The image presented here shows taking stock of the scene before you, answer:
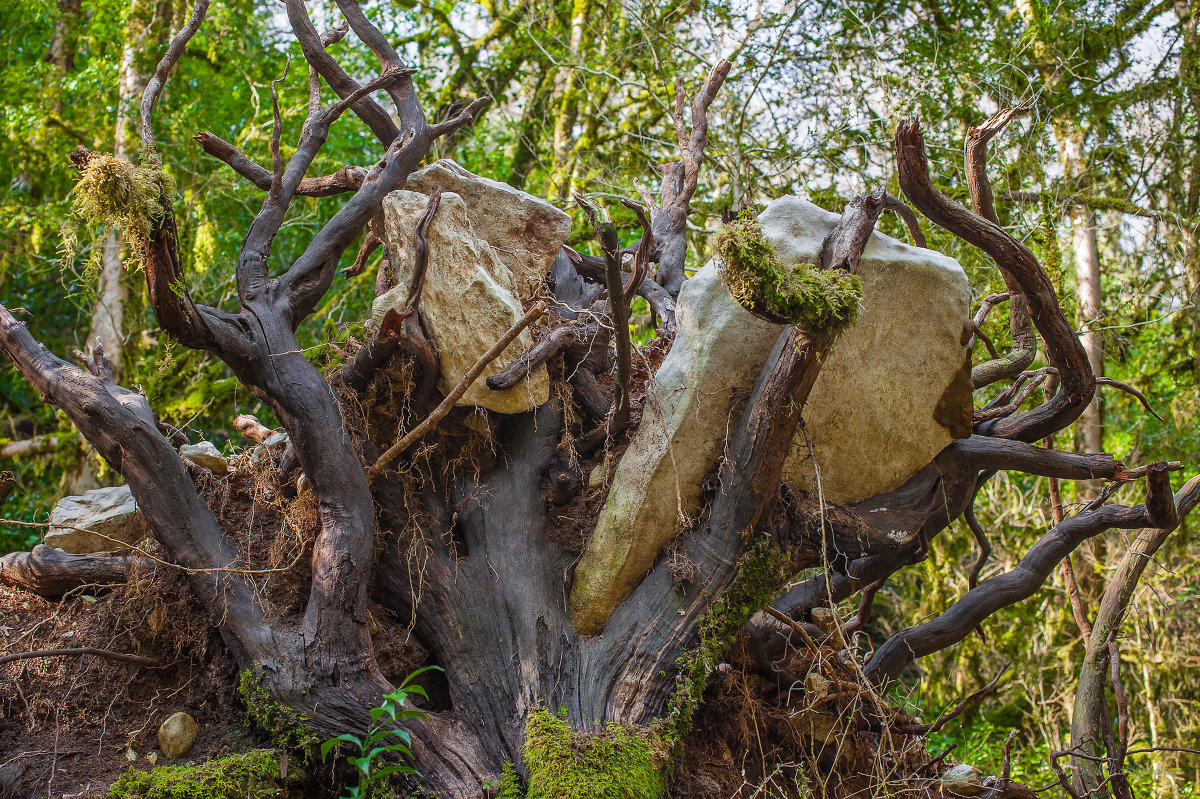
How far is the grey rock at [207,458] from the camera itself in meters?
4.96

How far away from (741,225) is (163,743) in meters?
3.52

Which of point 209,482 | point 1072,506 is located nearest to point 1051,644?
point 1072,506

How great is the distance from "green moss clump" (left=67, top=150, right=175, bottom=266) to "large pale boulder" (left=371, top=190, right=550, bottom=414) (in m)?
1.15

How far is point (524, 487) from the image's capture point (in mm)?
4473

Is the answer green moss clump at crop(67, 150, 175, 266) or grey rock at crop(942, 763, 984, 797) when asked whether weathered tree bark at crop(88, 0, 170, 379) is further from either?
grey rock at crop(942, 763, 984, 797)

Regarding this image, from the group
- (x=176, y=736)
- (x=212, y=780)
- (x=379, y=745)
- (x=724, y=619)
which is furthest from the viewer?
(x=724, y=619)

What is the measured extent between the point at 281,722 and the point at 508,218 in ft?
9.64

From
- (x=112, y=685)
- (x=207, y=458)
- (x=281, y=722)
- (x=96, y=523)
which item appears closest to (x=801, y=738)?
(x=281, y=722)

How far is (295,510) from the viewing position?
14.0 feet

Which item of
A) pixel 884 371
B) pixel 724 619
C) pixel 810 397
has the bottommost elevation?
pixel 724 619

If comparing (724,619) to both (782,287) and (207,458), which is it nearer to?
(782,287)

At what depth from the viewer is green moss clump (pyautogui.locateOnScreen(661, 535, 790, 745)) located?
12.5ft

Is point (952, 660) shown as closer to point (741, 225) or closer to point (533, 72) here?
point (741, 225)

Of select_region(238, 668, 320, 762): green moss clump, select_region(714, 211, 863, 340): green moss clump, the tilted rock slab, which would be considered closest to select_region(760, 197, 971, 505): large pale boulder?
the tilted rock slab
